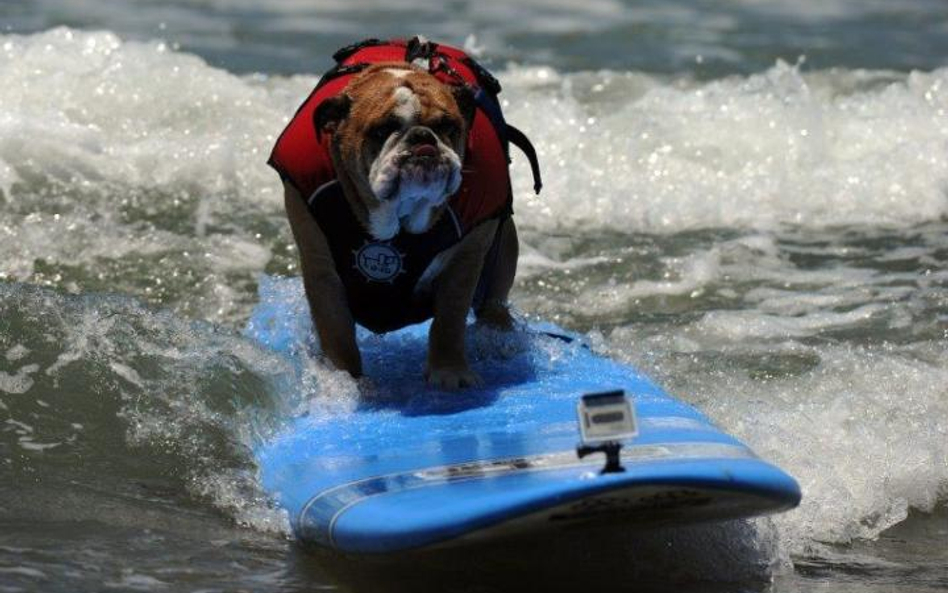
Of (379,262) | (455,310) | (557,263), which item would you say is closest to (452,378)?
(455,310)

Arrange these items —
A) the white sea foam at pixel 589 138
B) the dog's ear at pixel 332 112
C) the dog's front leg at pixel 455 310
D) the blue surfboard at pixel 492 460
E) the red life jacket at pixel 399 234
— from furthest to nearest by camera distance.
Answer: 1. the white sea foam at pixel 589 138
2. the dog's front leg at pixel 455 310
3. the red life jacket at pixel 399 234
4. the dog's ear at pixel 332 112
5. the blue surfboard at pixel 492 460

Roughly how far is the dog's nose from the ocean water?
100cm

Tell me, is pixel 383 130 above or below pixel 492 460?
above

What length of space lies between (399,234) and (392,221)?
2.9 inches

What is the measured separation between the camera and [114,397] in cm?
598

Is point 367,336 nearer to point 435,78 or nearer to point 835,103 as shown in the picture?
point 435,78

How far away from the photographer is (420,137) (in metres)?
4.93

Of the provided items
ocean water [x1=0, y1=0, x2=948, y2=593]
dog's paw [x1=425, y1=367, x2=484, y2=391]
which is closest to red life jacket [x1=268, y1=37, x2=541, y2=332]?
dog's paw [x1=425, y1=367, x2=484, y2=391]

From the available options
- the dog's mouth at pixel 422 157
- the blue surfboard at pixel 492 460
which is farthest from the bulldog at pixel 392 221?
the blue surfboard at pixel 492 460

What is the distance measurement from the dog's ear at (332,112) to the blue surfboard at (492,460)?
89 centimetres

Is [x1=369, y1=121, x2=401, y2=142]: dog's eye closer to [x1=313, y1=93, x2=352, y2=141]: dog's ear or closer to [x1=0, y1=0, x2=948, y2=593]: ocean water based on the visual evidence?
[x1=313, y1=93, x2=352, y2=141]: dog's ear

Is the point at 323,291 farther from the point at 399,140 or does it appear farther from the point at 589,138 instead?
the point at 589,138

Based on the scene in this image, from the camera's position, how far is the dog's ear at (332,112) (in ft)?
16.9

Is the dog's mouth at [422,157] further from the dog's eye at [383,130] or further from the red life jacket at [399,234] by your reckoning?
the red life jacket at [399,234]
